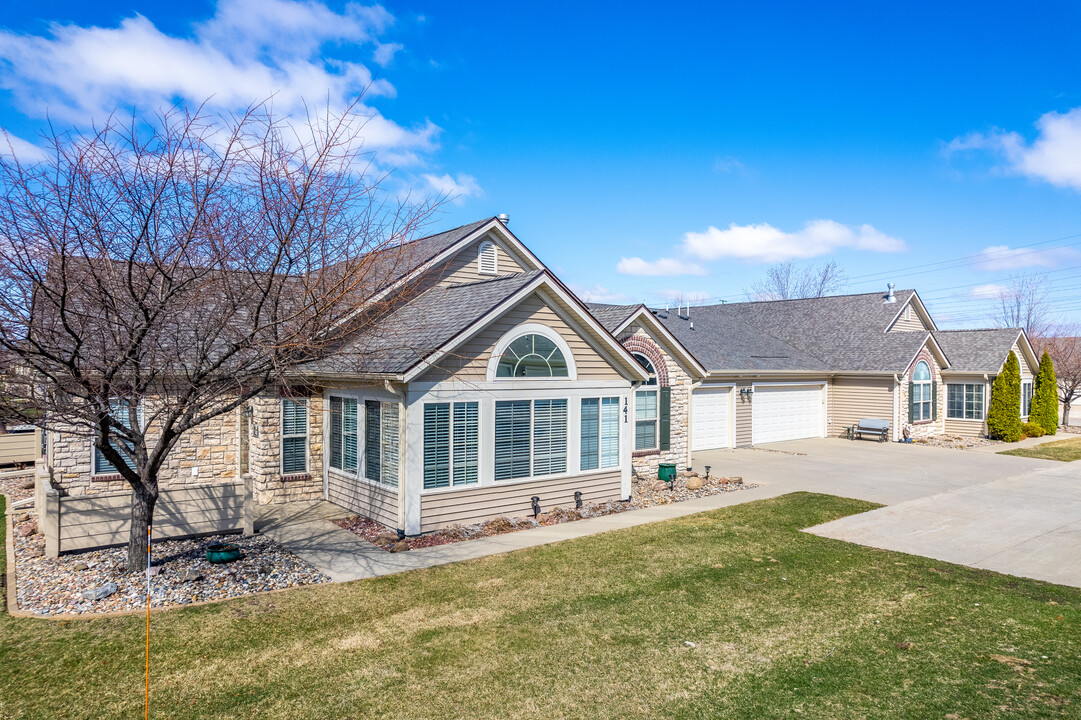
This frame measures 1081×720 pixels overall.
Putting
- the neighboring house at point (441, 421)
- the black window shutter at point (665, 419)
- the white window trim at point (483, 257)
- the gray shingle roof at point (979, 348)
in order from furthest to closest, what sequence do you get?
the gray shingle roof at point (979, 348) < the black window shutter at point (665, 419) < the white window trim at point (483, 257) < the neighboring house at point (441, 421)

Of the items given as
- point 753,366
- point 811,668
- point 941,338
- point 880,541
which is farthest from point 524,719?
point 941,338

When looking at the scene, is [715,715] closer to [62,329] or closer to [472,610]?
[472,610]

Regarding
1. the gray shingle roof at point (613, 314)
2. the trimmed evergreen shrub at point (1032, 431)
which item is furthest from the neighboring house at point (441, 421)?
the trimmed evergreen shrub at point (1032, 431)

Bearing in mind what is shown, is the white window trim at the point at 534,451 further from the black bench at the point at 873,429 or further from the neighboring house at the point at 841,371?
the black bench at the point at 873,429

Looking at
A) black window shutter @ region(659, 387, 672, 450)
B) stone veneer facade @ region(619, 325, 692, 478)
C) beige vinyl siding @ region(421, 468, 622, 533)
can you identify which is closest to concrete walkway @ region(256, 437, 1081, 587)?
beige vinyl siding @ region(421, 468, 622, 533)

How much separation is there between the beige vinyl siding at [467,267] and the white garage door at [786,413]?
41.0ft

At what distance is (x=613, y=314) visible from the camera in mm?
17547

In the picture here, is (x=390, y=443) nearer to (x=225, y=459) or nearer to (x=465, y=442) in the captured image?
(x=465, y=442)

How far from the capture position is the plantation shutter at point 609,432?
45.4 feet

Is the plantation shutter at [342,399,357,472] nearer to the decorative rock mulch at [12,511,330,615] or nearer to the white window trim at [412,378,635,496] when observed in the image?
the white window trim at [412,378,635,496]

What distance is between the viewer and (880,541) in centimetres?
1135

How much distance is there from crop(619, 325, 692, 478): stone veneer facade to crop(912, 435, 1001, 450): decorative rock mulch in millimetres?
12674

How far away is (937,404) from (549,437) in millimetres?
22748

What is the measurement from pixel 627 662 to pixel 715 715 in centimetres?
115
